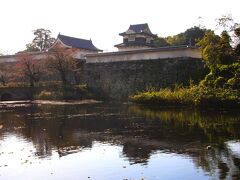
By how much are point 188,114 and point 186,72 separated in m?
13.7

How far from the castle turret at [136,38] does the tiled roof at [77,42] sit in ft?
15.5

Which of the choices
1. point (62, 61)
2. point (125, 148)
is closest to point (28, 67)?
point (62, 61)

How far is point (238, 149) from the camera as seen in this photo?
13828 mm

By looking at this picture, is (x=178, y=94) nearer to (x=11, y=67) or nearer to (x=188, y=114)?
(x=188, y=114)

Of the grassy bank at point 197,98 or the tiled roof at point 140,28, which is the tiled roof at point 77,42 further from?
the grassy bank at point 197,98

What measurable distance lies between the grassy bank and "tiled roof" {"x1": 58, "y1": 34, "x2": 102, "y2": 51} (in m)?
23.4

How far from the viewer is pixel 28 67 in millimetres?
49438

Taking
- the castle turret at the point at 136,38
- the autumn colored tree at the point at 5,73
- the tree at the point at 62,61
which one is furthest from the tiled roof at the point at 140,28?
the autumn colored tree at the point at 5,73

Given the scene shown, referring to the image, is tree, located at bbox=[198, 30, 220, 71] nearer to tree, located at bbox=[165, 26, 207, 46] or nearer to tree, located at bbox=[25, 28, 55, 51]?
tree, located at bbox=[165, 26, 207, 46]

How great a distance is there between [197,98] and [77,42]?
31.2 m

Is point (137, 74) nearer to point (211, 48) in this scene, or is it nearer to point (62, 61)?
point (62, 61)

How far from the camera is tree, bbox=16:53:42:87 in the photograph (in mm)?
49062

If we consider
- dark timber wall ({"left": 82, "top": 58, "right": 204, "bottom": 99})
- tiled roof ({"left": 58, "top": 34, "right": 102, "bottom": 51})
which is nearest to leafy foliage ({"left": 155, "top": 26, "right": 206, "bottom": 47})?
tiled roof ({"left": 58, "top": 34, "right": 102, "bottom": 51})

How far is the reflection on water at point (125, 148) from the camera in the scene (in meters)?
11.6
